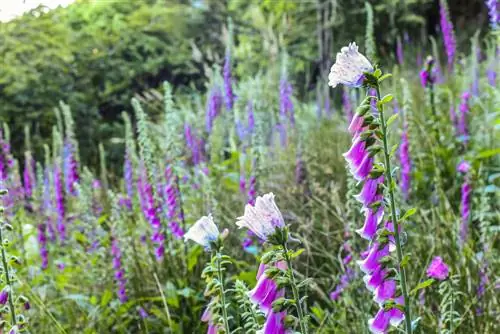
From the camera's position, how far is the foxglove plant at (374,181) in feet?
3.92

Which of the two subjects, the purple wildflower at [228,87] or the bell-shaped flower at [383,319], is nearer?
the bell-shaped flower at [383,319]

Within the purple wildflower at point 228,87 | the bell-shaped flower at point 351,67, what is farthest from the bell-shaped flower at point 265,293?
the purple wildflower at point 228,87

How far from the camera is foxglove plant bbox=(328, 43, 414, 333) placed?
1196 mm

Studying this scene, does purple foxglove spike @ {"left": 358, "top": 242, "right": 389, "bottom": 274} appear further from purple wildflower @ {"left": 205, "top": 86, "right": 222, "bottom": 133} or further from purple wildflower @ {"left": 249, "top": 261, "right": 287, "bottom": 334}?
purple wildflower @ {"left": 205, "top": 86, "right": 222, "bottom": 133}

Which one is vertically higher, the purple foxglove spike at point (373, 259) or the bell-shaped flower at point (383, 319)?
the purple foxglove spike at point (373, 259)

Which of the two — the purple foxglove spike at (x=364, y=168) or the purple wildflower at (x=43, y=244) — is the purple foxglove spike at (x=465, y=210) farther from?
the purple wildflower at (x=43, y=244)

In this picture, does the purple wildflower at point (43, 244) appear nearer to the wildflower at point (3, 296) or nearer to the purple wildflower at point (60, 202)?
the purple wildflower at point (60, 202)

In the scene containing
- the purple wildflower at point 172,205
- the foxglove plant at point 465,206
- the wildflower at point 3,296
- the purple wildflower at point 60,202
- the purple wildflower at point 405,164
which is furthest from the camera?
the purple wildflower at point 60,202

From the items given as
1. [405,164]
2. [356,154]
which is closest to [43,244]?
[405,164]

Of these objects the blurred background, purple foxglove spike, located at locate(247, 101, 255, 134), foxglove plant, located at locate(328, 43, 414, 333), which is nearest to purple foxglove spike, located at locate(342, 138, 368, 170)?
foxglove plant, located at locate(328, 43, 414, 333)

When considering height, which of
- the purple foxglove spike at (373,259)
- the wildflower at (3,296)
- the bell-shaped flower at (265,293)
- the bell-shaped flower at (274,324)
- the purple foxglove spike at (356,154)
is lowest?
the wildflower at (3,296)

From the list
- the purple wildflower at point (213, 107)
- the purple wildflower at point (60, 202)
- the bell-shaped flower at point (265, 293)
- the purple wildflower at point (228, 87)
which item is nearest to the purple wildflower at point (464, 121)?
the purple wildflower at point (228, 87)

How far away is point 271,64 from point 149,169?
12.3 feet

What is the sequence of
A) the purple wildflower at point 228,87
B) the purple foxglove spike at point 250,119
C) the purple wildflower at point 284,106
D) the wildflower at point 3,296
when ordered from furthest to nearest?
1. the purple wildflower at point 284,106
2. the purple foxglove spike at point 250,119
3. the purple wildflower at point 228,87
4. the wildflower at point 3,296
